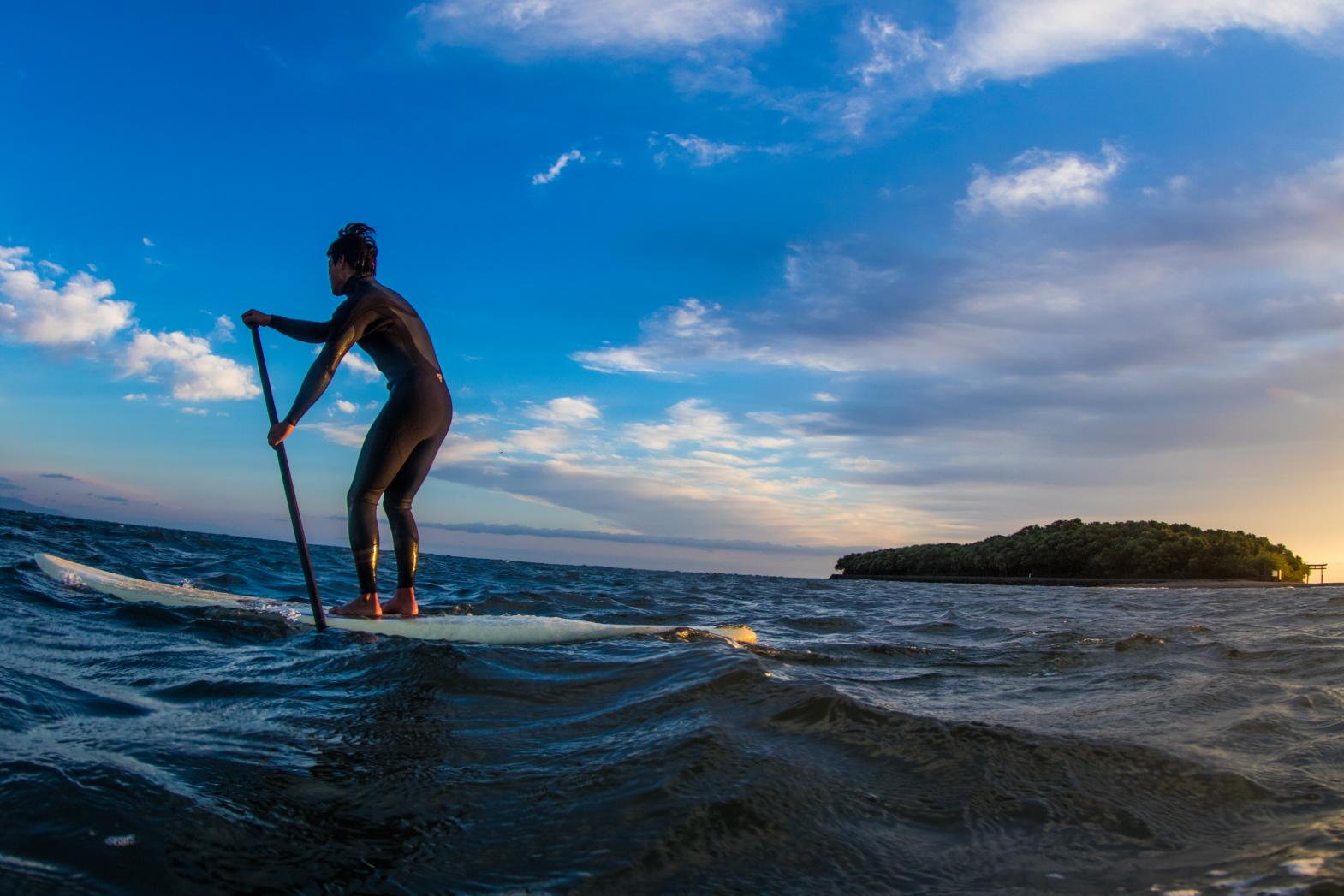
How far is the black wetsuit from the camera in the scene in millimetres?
6496

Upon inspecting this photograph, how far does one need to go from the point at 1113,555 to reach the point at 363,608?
62.8 meters

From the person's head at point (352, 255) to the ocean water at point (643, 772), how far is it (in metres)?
3.30

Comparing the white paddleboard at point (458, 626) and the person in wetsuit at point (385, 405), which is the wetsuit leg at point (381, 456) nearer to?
the person in wetsuit at point (385, 405)

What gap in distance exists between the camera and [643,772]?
2.75 m

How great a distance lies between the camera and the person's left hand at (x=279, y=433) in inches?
247

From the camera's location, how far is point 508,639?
5.90 metres

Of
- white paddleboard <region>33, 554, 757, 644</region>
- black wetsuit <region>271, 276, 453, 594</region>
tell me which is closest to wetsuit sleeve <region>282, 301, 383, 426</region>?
black wetsuit <region>271, 276, 453, 594</region>

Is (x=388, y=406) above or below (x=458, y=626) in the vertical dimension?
above

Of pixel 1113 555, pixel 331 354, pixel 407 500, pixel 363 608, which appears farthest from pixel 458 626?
pixel 1113 555

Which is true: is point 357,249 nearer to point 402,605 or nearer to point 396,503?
point 396,503

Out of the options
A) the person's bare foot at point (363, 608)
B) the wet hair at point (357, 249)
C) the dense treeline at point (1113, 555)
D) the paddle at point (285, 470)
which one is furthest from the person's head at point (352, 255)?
the dense treeline at point (1113, 555)

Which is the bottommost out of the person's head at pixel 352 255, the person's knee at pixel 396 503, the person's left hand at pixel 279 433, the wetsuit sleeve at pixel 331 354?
the person's knee at pixel 396 503

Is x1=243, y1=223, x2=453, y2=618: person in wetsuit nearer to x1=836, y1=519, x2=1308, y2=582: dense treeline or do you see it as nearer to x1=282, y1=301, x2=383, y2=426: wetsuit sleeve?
x1=282, y1=301, x2=383, y2=426: wetsuit sleeve

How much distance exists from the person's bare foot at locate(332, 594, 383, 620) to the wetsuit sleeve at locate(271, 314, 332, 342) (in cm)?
226
